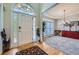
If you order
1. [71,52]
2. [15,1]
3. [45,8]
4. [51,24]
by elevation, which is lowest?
[71,52]

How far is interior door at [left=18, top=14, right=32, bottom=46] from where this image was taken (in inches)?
73.4

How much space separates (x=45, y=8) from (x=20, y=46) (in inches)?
35.1

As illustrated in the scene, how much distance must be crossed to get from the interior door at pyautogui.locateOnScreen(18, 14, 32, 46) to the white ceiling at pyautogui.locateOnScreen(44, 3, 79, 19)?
451 millimetres

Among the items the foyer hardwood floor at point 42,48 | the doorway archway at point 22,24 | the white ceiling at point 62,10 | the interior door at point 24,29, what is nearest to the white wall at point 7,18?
the doorway archway at point 22,24

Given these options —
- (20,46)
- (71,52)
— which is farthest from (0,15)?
(71,52)

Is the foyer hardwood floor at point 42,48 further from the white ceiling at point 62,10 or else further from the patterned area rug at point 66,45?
the white ceiling at point 62,10

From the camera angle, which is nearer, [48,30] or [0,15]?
[0,15]

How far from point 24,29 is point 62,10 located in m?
0.83

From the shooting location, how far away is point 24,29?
6.22ft

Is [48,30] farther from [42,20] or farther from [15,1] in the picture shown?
[15,1]

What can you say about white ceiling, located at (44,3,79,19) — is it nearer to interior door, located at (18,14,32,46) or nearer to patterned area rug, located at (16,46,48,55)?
interior door, located at (18,14,32,46)

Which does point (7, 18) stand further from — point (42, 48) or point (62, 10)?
point (62, 10)

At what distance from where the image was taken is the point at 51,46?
1918 mm

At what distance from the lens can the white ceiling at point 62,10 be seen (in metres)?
1.79
